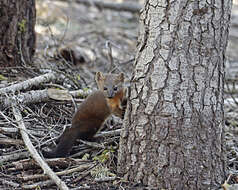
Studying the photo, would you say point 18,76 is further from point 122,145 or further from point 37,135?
point 122,145

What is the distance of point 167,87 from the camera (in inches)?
121

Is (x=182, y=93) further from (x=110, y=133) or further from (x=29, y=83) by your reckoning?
(x=29, y=83)

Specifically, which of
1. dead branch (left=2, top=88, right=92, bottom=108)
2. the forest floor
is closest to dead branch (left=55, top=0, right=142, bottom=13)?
the forest floor

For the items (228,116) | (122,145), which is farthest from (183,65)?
(228,116)

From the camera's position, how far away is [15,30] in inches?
201

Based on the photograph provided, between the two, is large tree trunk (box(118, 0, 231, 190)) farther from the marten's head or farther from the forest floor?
the marten's head

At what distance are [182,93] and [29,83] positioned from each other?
230 centimetres

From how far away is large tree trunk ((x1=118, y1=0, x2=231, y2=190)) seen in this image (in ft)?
9.93

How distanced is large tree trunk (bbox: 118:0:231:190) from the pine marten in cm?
110

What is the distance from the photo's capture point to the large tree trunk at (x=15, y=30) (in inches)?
197

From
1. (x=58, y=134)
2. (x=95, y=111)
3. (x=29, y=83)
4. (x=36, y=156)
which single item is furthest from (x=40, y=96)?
(x=36, y=156)

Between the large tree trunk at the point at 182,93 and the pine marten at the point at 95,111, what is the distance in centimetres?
110

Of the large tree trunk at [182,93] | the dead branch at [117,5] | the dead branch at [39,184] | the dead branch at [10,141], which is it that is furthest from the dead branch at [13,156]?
the dead branch at [117,5]

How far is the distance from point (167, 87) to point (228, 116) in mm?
3037
